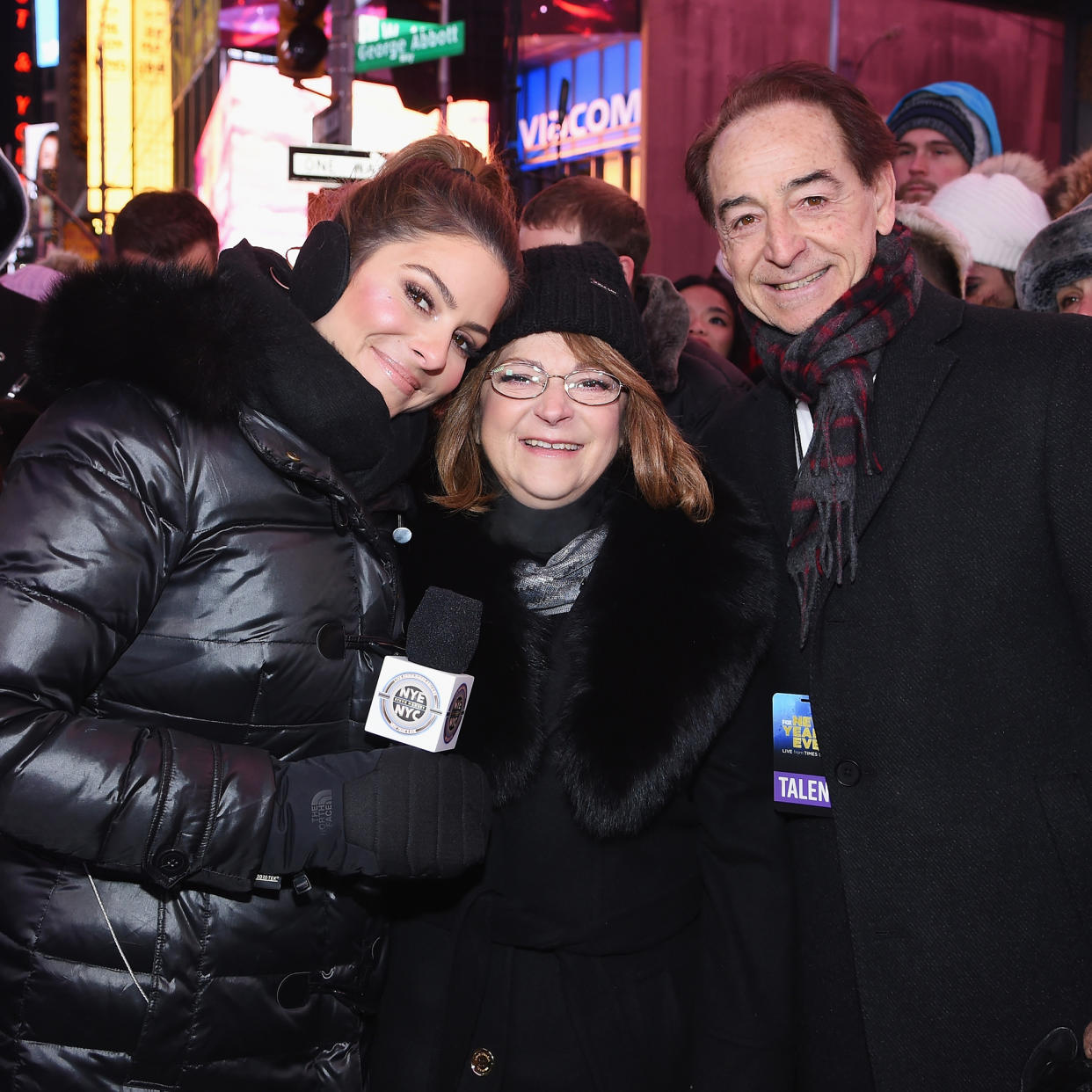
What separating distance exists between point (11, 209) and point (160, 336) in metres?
1.66

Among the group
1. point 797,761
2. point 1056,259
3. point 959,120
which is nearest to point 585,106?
point 959,120

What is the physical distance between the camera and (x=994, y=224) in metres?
4.42

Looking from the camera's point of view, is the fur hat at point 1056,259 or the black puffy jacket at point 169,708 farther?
the fur hat at point 1056,259

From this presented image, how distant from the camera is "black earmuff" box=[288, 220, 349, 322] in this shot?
2.28 meters

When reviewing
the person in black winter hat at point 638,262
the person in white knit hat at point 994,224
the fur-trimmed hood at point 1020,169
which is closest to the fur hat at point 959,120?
the fur-trimmed hood at point 1020,169

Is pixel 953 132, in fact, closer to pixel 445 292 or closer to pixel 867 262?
pixel 867 262

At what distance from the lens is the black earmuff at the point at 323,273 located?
2.28 metres

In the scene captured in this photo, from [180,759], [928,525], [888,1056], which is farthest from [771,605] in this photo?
[180,759]

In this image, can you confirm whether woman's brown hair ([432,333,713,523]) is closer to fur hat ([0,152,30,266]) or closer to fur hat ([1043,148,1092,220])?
fur hat ([0,152,30,266])

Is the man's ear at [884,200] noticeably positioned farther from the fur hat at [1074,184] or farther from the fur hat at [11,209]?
the fur hat at [11,209]

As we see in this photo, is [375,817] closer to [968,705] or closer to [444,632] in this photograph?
[444,632]

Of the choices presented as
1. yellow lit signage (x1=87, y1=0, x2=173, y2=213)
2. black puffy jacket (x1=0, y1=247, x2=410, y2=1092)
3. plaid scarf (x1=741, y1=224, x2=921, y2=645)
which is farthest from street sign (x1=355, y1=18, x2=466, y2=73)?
yellow lit signage (x1=87, y1=0, x2=173, y2=213)

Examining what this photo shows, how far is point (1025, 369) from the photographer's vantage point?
2.16 m

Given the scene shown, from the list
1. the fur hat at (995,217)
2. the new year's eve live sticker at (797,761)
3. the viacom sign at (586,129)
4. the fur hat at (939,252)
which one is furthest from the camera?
the viacom sign at (586,129)
